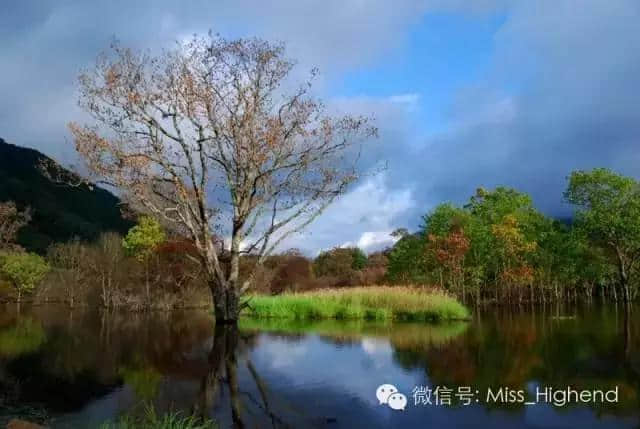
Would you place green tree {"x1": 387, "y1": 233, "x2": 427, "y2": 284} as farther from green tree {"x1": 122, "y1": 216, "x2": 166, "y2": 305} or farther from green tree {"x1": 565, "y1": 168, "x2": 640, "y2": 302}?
green tree {"x1": 122, "y1": 216, "x2": 166, "y2": 305}

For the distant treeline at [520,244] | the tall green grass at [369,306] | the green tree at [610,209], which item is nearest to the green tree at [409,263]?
the distant treeline at [520,244]

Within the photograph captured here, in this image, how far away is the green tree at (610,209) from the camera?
125ft

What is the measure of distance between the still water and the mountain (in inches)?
2411

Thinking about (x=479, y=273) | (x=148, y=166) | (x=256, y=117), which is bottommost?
(x=479, y=273)

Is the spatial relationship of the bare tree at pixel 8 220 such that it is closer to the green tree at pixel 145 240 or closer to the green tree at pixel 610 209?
the green tree at pixel 145 240

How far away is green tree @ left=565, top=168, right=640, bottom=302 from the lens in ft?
125

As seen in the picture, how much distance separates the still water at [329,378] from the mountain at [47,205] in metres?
61.2

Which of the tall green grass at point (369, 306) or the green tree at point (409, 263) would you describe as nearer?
the tall green grass at point (369, 306)

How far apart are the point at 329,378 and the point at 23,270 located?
148 feet

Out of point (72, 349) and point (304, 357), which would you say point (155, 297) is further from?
point (304, 357)

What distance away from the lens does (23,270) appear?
153ft

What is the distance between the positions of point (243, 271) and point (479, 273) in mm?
16710

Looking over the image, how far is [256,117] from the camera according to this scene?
679 inches

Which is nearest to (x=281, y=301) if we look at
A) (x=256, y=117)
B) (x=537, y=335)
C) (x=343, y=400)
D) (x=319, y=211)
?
(x=319, y=211)
